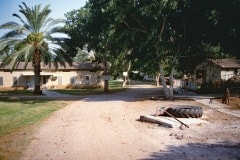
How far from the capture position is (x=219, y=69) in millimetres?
41188

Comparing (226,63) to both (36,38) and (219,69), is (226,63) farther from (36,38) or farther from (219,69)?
(36,38)

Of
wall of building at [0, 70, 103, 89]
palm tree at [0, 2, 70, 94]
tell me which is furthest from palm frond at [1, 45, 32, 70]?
wall of building at [0, 70, 103, 89]

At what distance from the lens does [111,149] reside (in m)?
10.4

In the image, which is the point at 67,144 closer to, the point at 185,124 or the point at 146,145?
the point at 146,145

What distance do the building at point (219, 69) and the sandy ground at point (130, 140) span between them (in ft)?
81.7

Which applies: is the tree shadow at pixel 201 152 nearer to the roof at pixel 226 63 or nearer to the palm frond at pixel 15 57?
the palm frond at pixel 15 57

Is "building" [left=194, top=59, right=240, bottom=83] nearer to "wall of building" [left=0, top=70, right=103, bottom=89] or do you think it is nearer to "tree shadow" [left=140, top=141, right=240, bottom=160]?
"wall of building" [left=0, top=70, right=103, bottom=89]

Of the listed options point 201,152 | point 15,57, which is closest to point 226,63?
point 15,57

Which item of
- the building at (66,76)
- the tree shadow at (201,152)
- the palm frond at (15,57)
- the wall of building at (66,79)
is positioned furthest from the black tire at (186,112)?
the wall of building at (66,79)

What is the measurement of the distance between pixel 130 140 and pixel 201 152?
2769 mm

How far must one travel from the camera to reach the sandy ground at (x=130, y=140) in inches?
383

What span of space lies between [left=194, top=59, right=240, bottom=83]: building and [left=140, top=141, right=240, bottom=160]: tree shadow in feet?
97.9

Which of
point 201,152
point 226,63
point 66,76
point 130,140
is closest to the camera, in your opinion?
point 201,152

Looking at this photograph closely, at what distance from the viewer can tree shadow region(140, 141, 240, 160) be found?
9391mm
